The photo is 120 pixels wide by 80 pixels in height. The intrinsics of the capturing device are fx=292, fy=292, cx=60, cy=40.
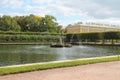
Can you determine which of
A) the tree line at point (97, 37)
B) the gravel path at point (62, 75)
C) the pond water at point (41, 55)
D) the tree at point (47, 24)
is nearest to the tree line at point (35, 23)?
the tree at point (47, 24)

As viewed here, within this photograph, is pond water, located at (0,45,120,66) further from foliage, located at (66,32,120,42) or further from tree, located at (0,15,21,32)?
tree, located at (0,15,21,32)

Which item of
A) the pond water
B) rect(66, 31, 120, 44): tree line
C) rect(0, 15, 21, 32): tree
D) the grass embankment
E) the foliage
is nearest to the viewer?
the grass embankment


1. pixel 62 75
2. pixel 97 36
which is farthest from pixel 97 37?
pixel 62 75

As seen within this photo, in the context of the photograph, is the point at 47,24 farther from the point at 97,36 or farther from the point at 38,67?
the point at 38,67

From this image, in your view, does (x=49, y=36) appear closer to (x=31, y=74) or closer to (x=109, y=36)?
(x=109, y=36)

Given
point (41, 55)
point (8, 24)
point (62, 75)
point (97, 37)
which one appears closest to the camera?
point (62, 75)

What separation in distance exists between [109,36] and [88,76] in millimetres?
48448

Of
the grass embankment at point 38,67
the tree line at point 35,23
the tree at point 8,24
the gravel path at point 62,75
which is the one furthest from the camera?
the tree line at point 35,23

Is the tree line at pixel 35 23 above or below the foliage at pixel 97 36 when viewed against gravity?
above

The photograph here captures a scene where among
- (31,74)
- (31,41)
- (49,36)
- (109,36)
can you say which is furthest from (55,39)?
(31,74)

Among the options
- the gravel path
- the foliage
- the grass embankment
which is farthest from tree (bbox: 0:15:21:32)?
the gravel path

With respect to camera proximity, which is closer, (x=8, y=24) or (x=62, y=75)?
(x=62, y=75)

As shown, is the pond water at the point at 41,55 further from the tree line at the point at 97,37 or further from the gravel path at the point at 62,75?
the tree line at the point at 97,37

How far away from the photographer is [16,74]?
9531 millimetres
